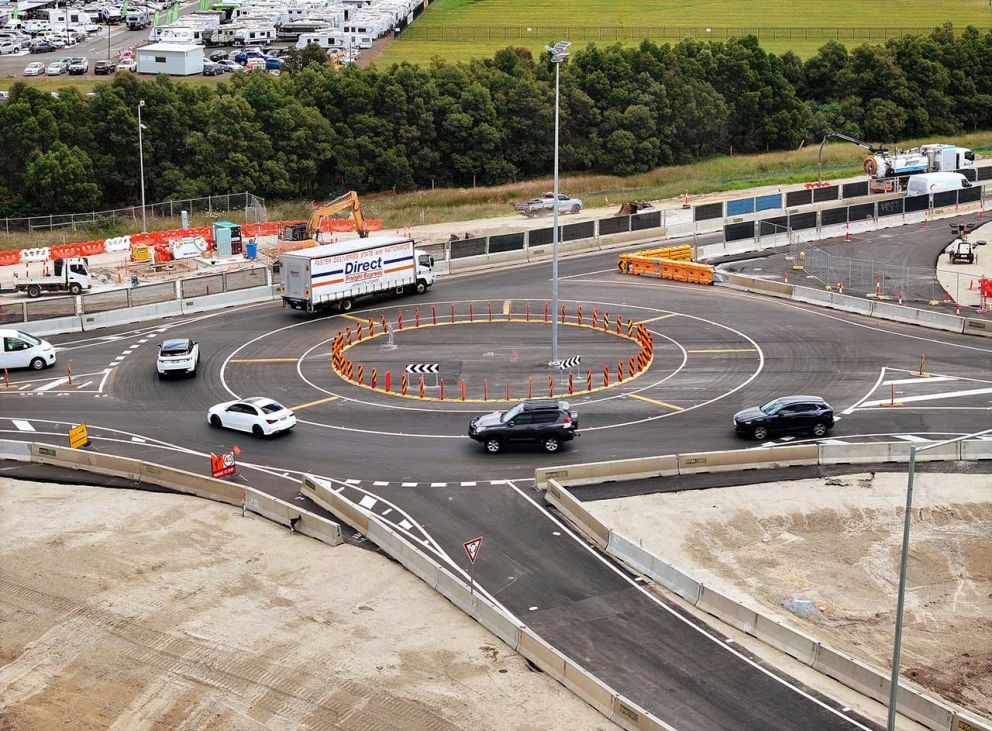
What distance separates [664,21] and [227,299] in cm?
11934

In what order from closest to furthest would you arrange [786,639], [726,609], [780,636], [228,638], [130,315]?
[786,639] → [780,636] → [228,638] → [726,609] → [130,315]

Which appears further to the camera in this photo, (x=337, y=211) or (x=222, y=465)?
(x=337, y=211)

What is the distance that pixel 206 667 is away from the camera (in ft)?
109

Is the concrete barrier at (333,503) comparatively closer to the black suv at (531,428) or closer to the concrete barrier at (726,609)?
the black suv at (531,428)

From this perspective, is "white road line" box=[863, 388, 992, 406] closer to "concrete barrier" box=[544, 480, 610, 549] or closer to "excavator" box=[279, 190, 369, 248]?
"concrete barrier" box=[544, 480, 610, 549]

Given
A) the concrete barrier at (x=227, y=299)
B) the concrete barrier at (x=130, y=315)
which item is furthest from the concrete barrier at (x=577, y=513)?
the concrete barrier at (x=227, y=299)

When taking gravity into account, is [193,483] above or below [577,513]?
above

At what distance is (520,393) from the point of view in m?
Result: 53.8

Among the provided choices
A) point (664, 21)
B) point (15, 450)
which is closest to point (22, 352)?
point (15, 450)

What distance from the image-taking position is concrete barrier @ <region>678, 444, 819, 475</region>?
1775 inches

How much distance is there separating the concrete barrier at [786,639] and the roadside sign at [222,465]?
769 inches

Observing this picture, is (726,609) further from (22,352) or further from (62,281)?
(62,281)

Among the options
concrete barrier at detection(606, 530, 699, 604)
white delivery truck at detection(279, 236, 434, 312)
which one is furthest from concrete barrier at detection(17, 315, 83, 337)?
concrete barrier at detection(606, 530, 699, 604)

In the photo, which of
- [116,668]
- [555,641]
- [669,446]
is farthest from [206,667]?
[669,446]
